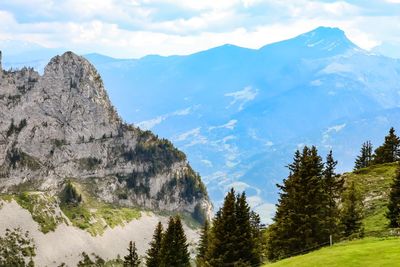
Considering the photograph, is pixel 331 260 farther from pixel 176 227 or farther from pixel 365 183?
pixel 365 183

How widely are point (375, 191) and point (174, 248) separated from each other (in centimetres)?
3696

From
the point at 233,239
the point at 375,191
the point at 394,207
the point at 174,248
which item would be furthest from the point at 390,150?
the point at 233,239

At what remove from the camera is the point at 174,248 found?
3674 inches

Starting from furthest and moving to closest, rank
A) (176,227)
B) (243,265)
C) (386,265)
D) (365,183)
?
1. (365,183)
2. (176,227)
3. (243,265)
4. (386,265)

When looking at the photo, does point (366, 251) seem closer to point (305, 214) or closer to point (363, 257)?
point (363, 257)

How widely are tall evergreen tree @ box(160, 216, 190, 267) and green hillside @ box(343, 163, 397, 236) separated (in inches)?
1264

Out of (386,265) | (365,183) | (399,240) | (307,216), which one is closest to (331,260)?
(386,265)

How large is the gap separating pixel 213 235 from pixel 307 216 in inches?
572

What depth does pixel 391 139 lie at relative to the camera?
138625 millimetres

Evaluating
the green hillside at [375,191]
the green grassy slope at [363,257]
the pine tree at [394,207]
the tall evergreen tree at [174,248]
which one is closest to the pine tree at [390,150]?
the green hillside at [375,191]

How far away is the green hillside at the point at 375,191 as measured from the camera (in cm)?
7595

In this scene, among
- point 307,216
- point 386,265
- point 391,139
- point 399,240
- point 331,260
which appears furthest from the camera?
point 391,139

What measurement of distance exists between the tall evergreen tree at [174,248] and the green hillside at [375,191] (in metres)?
32.1

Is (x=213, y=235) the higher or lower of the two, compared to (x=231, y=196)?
lower
